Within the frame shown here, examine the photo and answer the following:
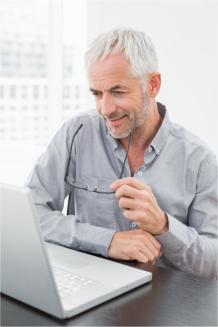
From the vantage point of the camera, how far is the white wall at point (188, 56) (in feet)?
8.02

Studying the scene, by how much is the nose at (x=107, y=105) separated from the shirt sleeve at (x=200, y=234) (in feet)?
1.14

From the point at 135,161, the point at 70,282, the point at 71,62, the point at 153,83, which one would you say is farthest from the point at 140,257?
the point at 71,62

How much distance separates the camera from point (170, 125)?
1.51m

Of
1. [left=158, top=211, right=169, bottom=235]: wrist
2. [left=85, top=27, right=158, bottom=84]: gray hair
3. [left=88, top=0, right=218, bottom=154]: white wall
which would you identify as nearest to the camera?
[left=158, top=211, right=169, bottom=235]: wrist

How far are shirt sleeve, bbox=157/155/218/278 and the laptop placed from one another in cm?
25

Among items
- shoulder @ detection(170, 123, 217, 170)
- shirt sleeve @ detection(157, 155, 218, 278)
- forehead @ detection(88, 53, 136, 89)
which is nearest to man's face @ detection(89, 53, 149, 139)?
forehead @ detection(88, 53, 136, 89)

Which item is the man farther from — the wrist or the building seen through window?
the building seen through window

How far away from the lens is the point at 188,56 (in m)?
2.48

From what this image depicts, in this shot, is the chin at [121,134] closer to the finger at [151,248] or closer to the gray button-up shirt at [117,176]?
the gray button-up shirt at [117,176]

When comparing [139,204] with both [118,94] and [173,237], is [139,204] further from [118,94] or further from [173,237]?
[118,94]

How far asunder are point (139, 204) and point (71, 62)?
2141 mm

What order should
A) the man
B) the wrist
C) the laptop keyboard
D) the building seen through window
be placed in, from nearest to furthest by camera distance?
the laptop keyboard, the wrist, the man, the building seen through window

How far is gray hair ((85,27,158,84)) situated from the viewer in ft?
4.42

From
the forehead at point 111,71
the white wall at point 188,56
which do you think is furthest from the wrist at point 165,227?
the white wall at point 188,56
